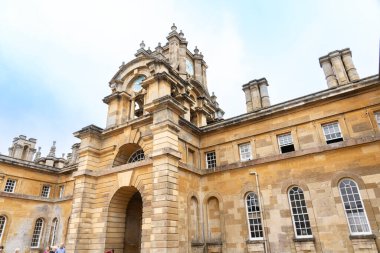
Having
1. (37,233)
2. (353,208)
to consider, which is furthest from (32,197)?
(353,208)

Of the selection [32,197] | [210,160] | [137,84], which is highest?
[137,84]

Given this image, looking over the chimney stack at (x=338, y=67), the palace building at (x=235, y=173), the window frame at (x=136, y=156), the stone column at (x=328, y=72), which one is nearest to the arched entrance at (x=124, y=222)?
the palace building at (x=235, y=173)

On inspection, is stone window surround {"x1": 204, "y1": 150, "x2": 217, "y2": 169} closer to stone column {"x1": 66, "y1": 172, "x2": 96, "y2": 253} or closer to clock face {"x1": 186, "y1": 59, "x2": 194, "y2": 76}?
stone column {"x1": 66, "y1": 172, "x2": 96, "y2": 253}

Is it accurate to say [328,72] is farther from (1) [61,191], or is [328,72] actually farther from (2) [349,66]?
(1) [61,191]

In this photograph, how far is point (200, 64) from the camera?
28.5 metres

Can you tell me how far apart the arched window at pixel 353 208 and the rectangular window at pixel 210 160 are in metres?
7.86

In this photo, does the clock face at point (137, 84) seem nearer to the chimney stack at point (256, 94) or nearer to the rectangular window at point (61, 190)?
the chimney stack at point (256, 94)

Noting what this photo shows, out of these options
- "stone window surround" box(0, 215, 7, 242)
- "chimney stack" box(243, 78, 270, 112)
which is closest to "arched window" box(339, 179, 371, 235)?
"chimney stack" box(243, 78, 270, 112)

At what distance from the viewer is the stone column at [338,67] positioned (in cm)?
1740

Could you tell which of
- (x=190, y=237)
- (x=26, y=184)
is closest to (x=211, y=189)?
(x=190, y=237)

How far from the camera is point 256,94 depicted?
20.4 meters

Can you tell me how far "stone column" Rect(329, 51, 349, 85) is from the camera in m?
17.4

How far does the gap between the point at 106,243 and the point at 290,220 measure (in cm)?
1139

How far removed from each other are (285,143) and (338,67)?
23.4 ft
